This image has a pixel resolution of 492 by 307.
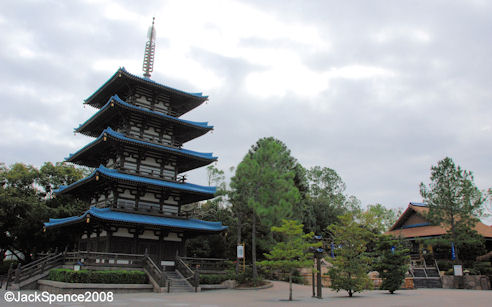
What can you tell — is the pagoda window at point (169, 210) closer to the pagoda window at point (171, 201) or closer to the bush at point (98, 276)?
the pagoda window at point (171, 201)

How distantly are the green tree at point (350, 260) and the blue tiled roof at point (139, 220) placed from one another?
1081 cm

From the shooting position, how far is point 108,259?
2288 centimetres

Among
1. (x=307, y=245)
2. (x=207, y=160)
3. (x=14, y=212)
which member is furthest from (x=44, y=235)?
(x=307, y=245)

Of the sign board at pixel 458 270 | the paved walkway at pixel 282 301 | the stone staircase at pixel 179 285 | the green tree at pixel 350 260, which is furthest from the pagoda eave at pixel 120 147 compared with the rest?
the sign board at pixel 458 270

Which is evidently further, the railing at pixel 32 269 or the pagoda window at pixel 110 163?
the pagoda window at pixel 110 163

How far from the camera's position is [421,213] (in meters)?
40.7

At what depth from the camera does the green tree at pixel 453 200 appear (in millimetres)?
31750

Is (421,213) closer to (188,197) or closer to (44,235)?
(188,197)

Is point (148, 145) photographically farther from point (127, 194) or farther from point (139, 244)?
point (139, 244)

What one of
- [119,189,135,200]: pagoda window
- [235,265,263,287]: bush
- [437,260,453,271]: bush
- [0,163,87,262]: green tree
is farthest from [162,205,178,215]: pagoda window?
[437,260,453,271]: bush

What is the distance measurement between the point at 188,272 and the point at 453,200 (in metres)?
24.5

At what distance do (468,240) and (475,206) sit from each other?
3.14 meters

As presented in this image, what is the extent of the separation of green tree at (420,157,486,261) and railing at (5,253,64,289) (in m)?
31.7

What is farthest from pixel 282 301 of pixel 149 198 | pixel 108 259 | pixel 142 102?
pixel 142 102
